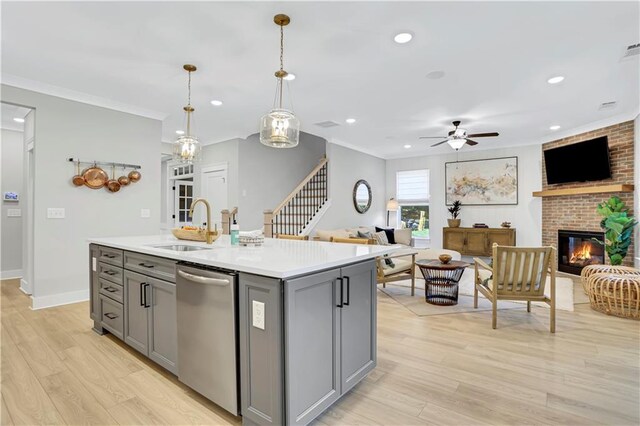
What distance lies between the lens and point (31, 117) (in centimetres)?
438

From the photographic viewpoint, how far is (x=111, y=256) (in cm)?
293

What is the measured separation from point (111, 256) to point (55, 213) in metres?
2.06

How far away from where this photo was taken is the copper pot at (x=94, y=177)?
443cm

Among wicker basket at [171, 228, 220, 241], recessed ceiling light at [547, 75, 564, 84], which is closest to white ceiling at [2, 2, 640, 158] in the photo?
recessed ceiling light at [547, 75, 564, 84]

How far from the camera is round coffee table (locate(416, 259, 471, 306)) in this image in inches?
166

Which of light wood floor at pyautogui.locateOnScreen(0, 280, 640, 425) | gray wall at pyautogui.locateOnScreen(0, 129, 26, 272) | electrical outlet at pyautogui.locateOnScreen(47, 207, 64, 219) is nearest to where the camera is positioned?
light wood floor at pyautogui.locateOnScreen(0, 280, 640, 425)

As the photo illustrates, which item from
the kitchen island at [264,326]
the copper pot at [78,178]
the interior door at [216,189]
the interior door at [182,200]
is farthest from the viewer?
the interior door at [182,200]

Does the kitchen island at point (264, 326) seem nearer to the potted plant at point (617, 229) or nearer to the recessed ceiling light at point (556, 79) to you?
the recessed ceiling light at point (556, 79)

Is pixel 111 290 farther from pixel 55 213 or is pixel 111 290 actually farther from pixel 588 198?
pixel 588 198

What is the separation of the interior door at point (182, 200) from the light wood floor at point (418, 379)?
4641 millimetres

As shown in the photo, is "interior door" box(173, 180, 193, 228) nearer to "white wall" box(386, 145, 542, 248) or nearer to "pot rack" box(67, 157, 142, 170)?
"pot rack" box(67, 157, 142, 170)

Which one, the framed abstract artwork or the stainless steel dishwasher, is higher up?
the framed abstract artwork

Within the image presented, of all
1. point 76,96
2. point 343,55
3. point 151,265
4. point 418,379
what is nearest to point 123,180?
point 76,96

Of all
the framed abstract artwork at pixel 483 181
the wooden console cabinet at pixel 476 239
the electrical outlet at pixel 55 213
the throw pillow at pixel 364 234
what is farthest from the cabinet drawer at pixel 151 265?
the framed abstract artwork at pixel 483 181
